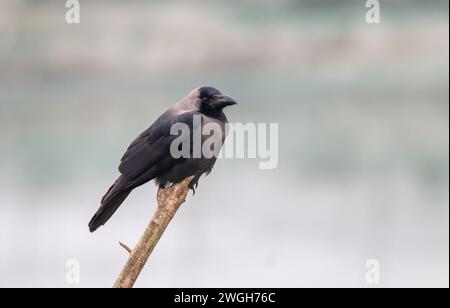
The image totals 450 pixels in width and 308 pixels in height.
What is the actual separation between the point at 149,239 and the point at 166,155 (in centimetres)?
129

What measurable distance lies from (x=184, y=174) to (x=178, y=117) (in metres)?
0.62

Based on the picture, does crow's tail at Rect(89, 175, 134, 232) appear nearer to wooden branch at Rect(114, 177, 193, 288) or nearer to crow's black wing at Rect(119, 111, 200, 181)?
crow's black wing at Rect(119, 111, 200, 181)

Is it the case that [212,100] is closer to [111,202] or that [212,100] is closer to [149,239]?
[111,202]

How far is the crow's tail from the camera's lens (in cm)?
534

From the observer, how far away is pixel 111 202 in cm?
541

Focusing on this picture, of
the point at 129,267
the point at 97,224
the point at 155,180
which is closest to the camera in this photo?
the point at 129,267

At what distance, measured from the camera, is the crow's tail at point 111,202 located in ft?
17.5

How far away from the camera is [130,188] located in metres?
5.52

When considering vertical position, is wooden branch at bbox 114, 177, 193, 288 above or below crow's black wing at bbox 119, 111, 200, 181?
below

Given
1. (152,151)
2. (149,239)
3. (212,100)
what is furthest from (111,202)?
(212,100)

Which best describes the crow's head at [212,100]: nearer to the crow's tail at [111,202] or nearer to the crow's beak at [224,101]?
the crow's beak at [224,101]

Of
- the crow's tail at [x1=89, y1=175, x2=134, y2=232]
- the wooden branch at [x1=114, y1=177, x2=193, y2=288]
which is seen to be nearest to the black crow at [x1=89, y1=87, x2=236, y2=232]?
the crow's tail at [x1=89, y1=175, x2=134, y2=232]
